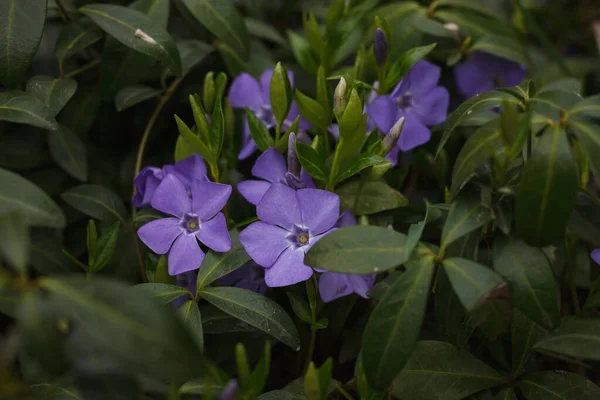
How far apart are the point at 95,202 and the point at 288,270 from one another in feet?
1.65

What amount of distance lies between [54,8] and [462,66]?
1023mm

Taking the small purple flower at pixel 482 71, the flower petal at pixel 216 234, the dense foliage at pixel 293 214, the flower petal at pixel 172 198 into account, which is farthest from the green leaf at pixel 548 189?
the small purple flower at pixel 482 71

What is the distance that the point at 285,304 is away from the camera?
1.32 m

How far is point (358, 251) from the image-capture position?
97cm

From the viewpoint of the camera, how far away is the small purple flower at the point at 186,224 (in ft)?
3.77

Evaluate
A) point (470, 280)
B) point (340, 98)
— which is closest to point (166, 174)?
point (340, 98)

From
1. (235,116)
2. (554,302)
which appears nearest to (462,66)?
(235,116)

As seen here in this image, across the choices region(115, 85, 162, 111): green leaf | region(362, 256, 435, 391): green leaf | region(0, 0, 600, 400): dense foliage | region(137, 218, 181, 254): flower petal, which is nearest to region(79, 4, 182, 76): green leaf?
region(0, 0, 600, 400): dense foliage

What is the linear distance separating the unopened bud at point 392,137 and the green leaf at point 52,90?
0.67 meters

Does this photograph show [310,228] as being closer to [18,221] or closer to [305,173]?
[305,173]

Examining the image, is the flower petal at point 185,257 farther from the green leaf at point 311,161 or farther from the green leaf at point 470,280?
the green leaf at point 470,280

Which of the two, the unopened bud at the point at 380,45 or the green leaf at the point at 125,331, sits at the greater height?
the unopened bud at the point at 380,45

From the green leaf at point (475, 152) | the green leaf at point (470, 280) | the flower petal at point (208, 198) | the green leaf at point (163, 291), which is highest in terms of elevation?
the green leaf at point (475, 152)

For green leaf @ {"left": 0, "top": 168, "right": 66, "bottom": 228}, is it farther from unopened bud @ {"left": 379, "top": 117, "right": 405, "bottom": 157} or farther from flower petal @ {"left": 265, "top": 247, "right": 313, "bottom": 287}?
unopened bud @ {"left": 379, "top": 117, "right": 405, "bottom": 157}
